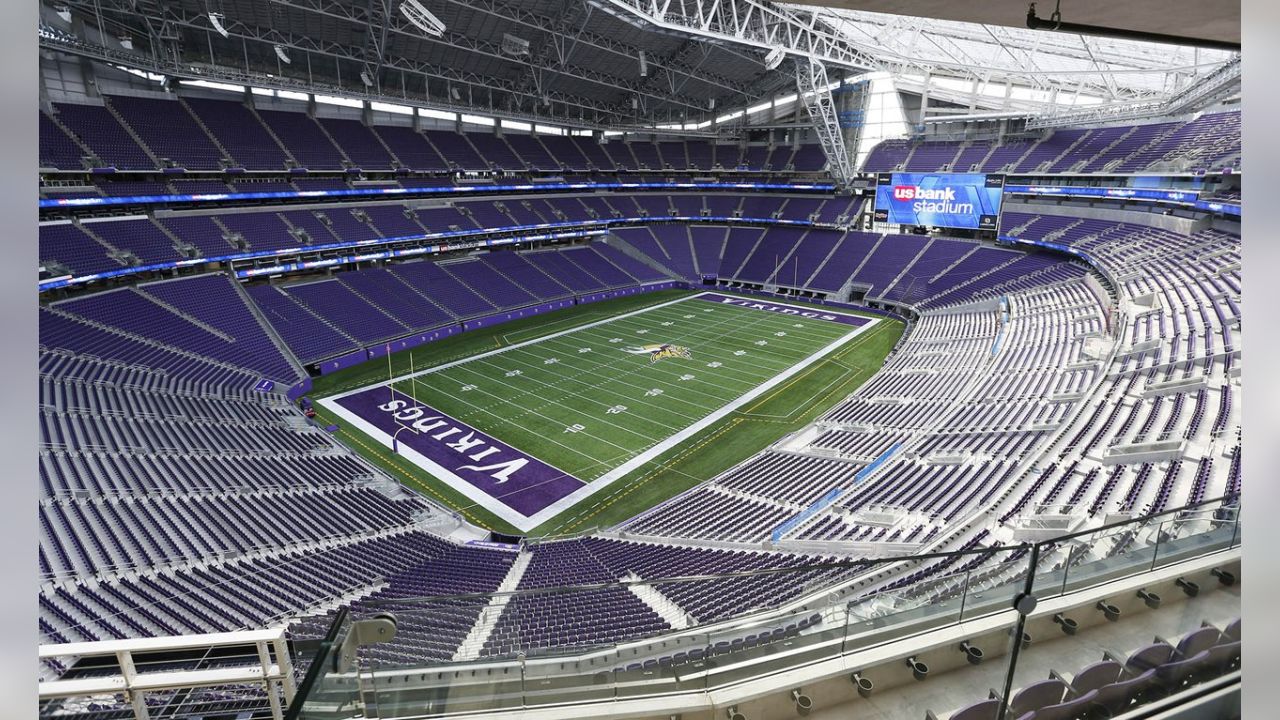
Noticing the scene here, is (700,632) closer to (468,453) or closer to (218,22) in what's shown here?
(468,453)

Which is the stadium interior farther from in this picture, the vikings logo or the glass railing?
the vikings logo

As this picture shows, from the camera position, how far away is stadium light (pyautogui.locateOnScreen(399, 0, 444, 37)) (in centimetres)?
3135

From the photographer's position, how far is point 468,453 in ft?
80.6

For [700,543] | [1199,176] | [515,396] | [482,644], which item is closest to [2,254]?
[482,644]

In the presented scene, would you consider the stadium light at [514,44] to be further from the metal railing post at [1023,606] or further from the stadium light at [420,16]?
the metal railing post at [1023,606]

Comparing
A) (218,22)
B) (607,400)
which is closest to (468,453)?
(607,400)

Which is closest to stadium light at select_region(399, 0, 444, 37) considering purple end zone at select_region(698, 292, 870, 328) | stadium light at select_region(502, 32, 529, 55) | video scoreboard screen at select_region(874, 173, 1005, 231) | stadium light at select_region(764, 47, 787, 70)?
stadium light at select_region(502, 32, 529, 55)

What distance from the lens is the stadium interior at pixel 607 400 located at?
418 centimetres

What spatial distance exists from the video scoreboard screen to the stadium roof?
255 inches

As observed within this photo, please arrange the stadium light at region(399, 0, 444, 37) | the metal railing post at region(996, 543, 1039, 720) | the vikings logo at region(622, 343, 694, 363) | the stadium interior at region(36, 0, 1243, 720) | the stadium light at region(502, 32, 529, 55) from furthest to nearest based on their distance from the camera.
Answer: the stadium light at region(502, 32, 529, 55)
the vikings logo at region(622, 343, 694, 363)
the stadium light at region(399, 0, 444, 37)
the metal railing post at region(996, 543, 1039, 720)
the stadium interior at region(36, 0, 1243, 720)

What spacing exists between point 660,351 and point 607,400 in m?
7.41

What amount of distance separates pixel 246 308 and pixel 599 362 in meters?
18.7

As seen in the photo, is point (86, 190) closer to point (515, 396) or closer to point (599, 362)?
point (515, 396)

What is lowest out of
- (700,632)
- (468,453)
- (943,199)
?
(468,453)
